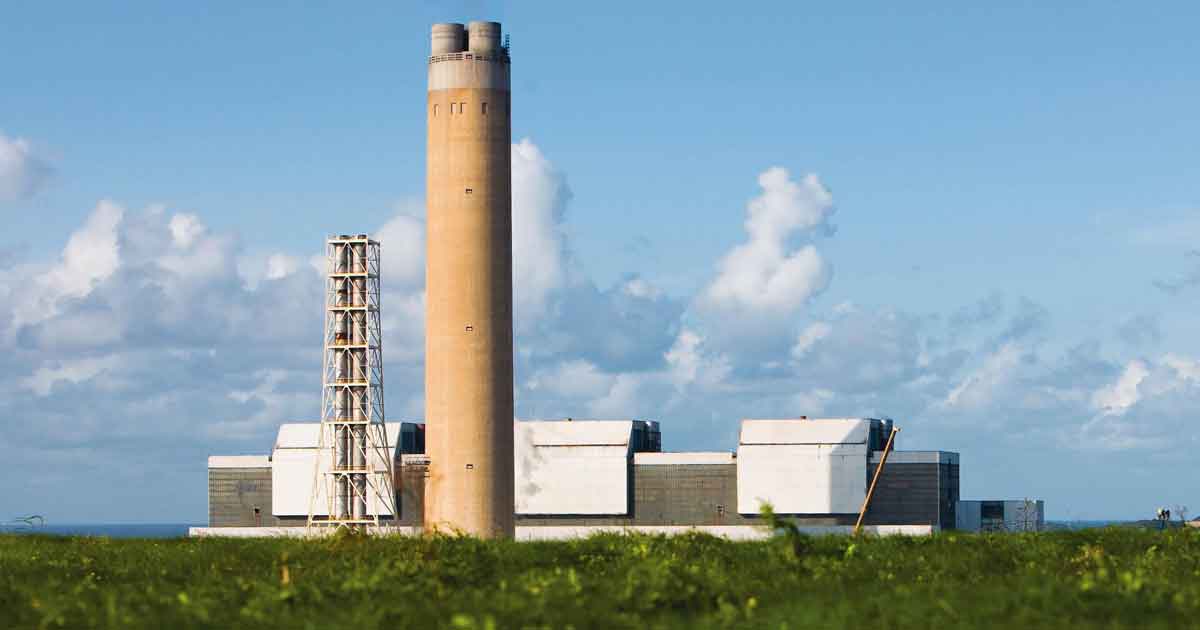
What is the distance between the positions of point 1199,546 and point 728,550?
12.9 m

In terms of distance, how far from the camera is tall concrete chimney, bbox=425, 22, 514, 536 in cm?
10331

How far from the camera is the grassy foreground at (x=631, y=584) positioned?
28656mm

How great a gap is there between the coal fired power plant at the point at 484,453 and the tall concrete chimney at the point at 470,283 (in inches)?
4.1

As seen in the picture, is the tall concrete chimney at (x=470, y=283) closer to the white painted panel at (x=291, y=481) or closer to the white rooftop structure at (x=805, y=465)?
the white rooftop structure at (x=805, y=465)

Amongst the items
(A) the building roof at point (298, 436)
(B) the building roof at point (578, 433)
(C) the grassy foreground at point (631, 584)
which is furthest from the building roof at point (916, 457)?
(C) the grassy foreground at point (631, 584)

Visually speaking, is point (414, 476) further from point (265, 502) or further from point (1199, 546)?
point (1199, 546)

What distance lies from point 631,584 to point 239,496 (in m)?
115

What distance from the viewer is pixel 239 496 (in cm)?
14138

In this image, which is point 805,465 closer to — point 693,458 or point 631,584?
point 693,458

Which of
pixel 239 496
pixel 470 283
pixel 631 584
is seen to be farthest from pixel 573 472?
pixel 631 584

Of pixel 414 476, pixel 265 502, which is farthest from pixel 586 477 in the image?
pixel 265 502

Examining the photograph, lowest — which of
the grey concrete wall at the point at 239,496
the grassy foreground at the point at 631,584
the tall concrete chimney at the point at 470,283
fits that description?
the grey concrete wall at the point at 239,496

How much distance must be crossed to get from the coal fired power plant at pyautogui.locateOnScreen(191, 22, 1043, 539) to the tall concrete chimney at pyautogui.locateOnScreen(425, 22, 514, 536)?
0.10 metres

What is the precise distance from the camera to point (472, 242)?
338 feet
